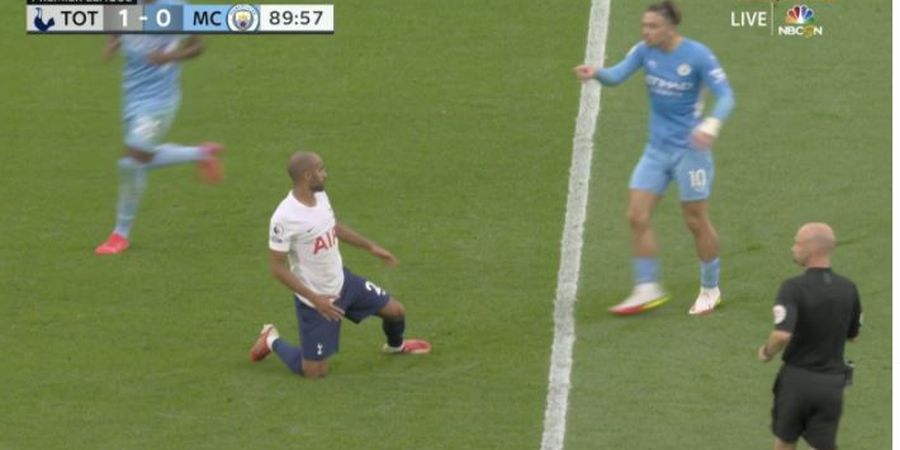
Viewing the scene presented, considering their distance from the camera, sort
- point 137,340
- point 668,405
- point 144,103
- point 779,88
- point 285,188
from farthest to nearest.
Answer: point 779,88 < point 285,188 < point 144,103 < point 137,340 < point 668,405

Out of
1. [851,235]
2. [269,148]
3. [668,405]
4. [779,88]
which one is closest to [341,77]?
[269,148]

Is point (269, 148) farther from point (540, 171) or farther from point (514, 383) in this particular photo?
point (514, 383)

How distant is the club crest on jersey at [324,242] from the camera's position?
580 inches

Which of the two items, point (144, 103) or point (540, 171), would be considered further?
point (540, 171)

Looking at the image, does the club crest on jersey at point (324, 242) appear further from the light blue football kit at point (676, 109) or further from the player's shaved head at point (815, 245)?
the player's shaved head at point (815, 245)

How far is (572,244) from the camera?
57.7ft

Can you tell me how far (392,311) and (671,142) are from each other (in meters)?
2.34

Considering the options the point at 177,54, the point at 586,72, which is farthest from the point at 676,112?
the point at 177,54

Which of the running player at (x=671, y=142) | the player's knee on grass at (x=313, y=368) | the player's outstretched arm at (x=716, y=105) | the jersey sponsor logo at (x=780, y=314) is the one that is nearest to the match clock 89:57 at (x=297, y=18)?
the running player at (x=671, y=142)

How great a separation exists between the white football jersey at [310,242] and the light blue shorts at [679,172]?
240 centimetres

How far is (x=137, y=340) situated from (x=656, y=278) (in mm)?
3703

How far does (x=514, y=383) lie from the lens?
1505 centimetres

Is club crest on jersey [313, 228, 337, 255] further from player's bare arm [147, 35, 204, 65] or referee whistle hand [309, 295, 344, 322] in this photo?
player's bare arm [147, 35, 204, 65]

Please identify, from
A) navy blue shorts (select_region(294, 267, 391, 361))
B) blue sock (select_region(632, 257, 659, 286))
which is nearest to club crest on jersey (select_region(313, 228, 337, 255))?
navy blue shorts (select_region(294, 267, 391, 361))
